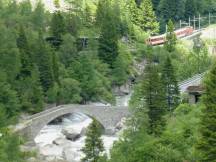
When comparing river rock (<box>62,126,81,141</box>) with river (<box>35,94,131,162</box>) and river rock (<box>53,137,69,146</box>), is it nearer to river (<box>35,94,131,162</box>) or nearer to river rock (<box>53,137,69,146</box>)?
river (<box>35,94,131,162</box>)

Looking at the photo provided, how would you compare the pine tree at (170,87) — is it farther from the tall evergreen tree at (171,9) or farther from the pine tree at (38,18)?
the tall evergreen tree at (171,9)

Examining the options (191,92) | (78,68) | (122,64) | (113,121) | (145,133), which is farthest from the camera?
(122,64)

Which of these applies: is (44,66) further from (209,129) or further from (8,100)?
(209,129)

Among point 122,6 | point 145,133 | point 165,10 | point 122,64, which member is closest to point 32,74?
point 122,64

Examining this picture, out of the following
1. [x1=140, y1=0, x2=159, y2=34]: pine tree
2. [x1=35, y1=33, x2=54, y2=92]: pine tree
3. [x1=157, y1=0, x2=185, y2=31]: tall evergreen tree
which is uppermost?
[x1=157, y1=0, x2=185, y2=31]: tall evergreen tree

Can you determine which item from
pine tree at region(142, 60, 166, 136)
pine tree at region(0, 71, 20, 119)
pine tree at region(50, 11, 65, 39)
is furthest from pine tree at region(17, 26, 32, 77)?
pine tree at region(142, 60, 166, 136)

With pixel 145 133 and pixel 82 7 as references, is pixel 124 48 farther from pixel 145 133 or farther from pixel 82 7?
pixel 145 133
